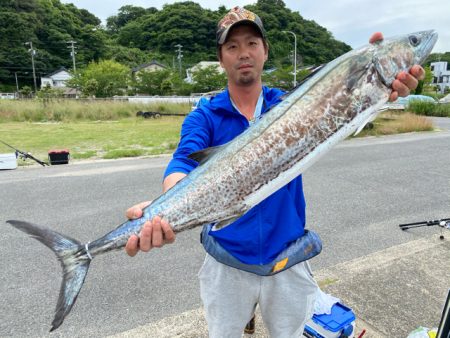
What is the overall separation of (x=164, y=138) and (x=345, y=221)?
13053 millimetres

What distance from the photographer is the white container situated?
35.4 ft

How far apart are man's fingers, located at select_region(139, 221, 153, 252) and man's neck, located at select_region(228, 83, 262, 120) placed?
0.97 m

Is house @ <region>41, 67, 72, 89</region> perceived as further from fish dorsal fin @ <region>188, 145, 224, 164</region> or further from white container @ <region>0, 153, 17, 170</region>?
fish dorsal fin @ <region>188, 145, 224, 164</region>

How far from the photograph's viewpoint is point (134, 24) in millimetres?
113375

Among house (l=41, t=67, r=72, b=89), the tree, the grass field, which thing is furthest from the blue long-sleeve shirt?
house (l=41, t=67, r=72, b=89)

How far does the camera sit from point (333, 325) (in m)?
2.91

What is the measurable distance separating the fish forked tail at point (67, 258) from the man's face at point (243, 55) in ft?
4.85

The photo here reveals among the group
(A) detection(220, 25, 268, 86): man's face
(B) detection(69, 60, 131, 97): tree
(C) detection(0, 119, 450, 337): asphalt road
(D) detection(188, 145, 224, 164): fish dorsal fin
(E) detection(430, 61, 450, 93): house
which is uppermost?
(E) detection(430, 61, 450, 93): house

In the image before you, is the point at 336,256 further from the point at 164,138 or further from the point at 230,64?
the point at 164,138

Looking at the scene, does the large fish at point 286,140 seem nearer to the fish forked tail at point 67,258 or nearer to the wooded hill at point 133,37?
the fish forked tail at point 67,258

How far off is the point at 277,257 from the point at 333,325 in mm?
1145

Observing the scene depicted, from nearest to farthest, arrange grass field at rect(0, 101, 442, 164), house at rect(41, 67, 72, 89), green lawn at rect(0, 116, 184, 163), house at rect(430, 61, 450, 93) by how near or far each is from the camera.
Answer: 1. green lawn at rect(0, 116, 184, 163)
2. grass field at rect(0, 101, 442, 164)
3. house at rect(41, 67, 72, 89)
4. house at rect(430, 61, 450, 93)

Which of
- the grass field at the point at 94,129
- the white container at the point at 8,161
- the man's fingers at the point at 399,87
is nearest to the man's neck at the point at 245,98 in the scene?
the man's fingers at the point at 399,87

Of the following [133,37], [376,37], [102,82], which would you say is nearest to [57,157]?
[376,37]
